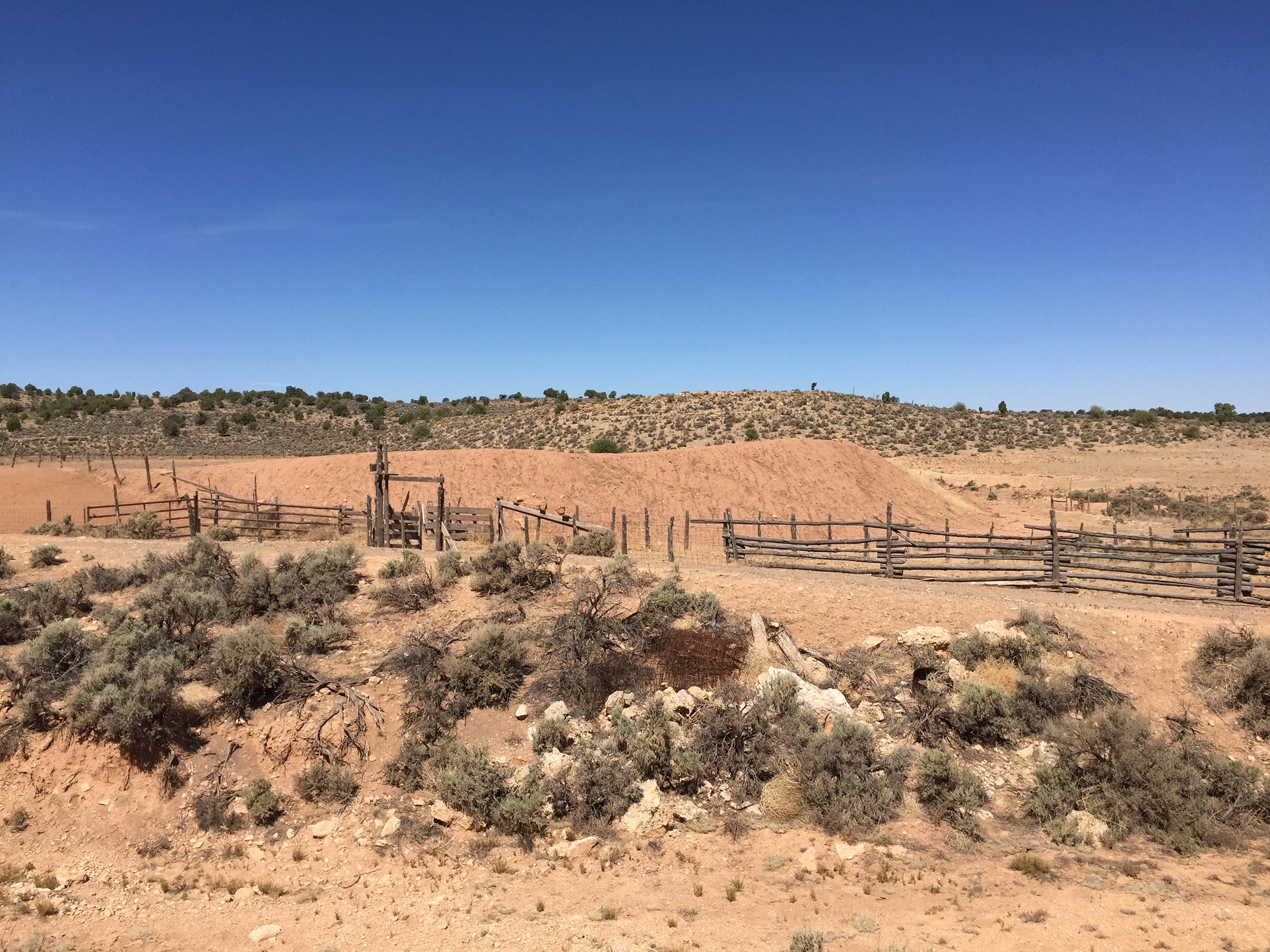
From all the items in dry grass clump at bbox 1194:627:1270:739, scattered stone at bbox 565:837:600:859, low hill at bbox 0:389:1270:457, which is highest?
low hill at bbox 0:389:1270:457

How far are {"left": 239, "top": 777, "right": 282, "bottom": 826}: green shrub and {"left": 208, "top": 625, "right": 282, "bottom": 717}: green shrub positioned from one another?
5.24 ft

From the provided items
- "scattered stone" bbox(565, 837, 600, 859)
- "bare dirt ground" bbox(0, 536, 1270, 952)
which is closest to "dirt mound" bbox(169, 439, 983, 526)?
"bare dirt ground" bbox(0, 536, 1270, 952)

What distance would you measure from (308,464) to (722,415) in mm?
28092

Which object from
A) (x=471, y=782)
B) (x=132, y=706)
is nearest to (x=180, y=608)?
(x=132, y=706)

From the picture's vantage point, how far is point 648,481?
→ 1174 inches

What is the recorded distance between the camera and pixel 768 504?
2864cm

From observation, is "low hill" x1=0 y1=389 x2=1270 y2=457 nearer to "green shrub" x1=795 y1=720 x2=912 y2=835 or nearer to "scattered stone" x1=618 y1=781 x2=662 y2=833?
"green shrub" x1=795 y1=720 x2=912 y2=835

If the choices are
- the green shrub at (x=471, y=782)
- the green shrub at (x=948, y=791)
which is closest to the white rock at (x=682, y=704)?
the green shrub at (x=471, y=782)

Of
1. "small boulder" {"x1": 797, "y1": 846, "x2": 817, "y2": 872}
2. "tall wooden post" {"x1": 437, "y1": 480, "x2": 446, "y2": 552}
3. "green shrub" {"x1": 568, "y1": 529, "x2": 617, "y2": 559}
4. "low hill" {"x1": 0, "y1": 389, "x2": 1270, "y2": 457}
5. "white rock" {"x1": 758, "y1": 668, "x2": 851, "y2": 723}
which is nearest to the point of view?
"small boulder" {"x1": 797, "y1": 846, "x2": 817, "y2": 872}

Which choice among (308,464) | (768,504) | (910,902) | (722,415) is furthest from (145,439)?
(910,902)

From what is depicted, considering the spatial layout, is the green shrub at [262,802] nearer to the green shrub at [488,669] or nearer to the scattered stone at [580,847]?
the green shrub at [488,669]

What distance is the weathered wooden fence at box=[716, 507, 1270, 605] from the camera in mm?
14203

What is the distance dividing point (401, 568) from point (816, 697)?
878cm

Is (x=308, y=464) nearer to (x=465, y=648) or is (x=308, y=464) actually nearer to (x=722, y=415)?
(x=465, y=648)
